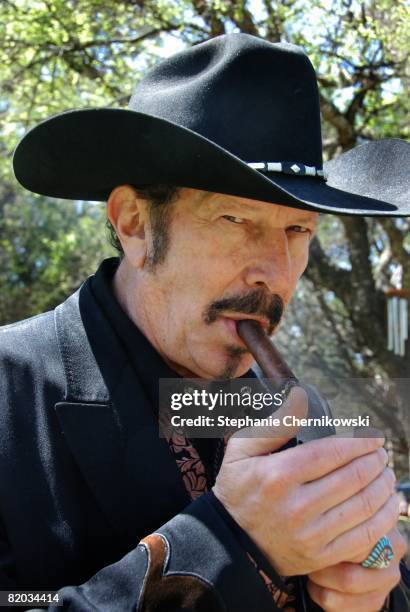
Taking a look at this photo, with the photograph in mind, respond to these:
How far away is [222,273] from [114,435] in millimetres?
520

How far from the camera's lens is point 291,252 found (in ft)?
7.32

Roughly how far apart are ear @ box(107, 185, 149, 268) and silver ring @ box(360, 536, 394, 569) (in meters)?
1.05

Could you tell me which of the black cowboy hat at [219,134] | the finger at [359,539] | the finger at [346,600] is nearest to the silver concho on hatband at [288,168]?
the black cowboy hat at [219,134]

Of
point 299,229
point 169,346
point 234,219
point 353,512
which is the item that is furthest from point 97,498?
point 299,229

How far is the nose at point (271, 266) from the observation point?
2.10 meters

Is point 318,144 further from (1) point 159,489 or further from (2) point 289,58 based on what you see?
(1) point 159,489

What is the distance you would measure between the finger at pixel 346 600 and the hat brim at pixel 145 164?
0.92 m

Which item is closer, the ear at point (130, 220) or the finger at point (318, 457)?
the finger at point (318, 457)

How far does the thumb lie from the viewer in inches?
63.6

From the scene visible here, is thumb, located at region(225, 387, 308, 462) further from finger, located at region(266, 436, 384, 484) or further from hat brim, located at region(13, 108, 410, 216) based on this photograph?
hat brim, located at region(13, 108, 410, 216)

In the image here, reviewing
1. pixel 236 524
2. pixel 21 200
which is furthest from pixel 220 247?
pixel 21 200

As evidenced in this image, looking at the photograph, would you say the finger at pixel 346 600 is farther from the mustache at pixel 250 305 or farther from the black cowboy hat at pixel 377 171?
the black cowboy hat at pixel 377 171

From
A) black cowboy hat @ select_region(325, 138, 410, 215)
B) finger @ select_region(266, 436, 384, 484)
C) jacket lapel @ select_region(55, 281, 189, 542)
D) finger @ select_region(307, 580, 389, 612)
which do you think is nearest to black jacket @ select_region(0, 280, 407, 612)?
jacket lapel @ select_region(55, 281, 189, 542)

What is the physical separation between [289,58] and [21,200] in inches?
474
